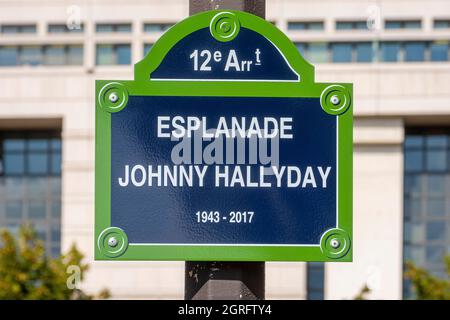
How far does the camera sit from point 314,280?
4172 cm

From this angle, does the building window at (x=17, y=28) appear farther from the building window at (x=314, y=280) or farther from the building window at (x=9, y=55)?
the building window at (x=314, y=280)

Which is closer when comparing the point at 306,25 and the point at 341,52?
the point at 341,52

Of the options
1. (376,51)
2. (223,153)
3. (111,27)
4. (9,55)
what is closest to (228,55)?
(223,153)

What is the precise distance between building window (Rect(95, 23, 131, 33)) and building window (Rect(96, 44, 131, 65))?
100 centimetres

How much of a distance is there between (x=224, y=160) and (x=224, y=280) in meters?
0.51

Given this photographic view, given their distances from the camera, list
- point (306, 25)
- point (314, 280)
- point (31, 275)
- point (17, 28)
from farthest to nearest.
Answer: point (17, 28) < point (306, 25) < point (314, 280) < point (31, 275)

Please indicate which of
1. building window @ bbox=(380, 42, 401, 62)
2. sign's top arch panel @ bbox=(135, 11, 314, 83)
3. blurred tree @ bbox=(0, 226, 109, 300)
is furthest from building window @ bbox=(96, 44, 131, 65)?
sign's top arch panel @ bbox=(135, 11, 314, 83)

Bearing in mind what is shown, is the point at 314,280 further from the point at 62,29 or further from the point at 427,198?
the point at 62,29

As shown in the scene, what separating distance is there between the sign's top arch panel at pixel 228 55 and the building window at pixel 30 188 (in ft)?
135

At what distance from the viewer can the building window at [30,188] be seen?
4444cm

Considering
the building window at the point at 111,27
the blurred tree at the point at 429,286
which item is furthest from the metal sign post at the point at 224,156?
the building window at the point at 111,27

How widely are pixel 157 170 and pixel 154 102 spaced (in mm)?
308

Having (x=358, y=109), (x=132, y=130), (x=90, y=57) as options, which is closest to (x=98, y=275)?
(x=90, y=57)

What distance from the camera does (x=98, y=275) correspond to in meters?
41.7
